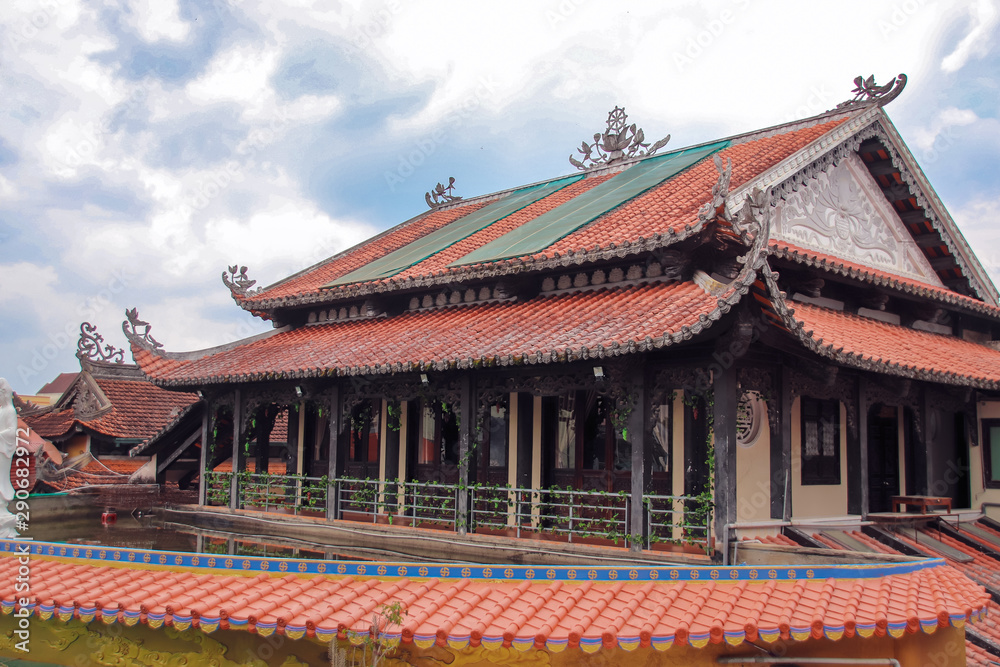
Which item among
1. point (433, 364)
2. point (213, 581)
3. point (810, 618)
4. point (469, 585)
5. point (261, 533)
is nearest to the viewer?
point (810, 618)

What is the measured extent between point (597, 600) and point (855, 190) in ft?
31.4

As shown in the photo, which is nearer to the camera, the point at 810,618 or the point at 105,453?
the point at 810,618

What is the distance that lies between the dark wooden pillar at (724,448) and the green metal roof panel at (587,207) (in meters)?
4.03

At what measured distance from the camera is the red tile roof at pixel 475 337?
9039 millimetres

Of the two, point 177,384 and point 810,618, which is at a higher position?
point 177,384

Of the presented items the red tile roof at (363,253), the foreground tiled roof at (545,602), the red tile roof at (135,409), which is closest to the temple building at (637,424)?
the foreground tiled roof at (545,602)

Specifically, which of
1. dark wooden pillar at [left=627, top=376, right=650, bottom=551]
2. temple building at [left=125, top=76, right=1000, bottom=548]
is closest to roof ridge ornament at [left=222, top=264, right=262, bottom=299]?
temple building at [left=125, top=76, right=1000, bottom=548]

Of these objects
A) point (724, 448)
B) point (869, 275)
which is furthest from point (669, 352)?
point (869, 275)

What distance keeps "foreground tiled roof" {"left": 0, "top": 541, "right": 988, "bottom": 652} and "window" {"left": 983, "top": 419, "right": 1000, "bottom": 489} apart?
6.59 metres

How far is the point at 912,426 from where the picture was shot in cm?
1342

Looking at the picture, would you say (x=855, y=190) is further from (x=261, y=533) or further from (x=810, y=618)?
(x=261, y=533)

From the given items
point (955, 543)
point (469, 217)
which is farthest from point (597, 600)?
point (469, 217)

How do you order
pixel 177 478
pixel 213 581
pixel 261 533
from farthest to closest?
1. pixel 177 478
2. pixel 261 533
3. pixel 213 581

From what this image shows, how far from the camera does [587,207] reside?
554 inches
